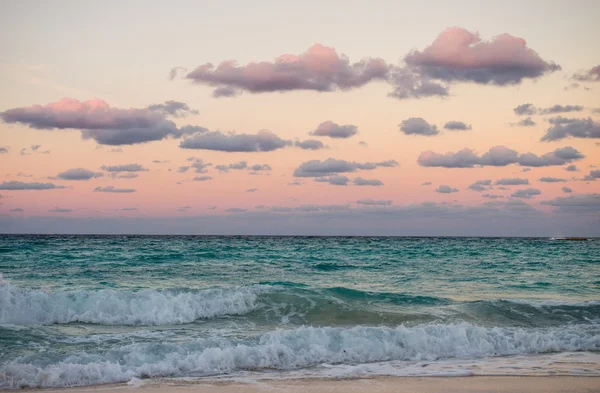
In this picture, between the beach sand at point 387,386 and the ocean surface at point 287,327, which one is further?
the ocean surface at point 287,327

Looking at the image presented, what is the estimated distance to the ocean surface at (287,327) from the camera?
10.8m

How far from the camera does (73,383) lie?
32.2ft

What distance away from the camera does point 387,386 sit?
9258mm

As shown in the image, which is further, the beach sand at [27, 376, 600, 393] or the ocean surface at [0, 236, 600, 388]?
the ocean surface at [0, 236, 600, 388]

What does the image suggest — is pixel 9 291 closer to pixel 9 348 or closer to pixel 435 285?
pixel 9 348

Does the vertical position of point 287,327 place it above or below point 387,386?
below

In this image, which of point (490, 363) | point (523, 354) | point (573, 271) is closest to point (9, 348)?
point (490, 363)

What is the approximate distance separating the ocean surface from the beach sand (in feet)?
1.92

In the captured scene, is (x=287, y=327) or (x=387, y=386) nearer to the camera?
(x=387, y=386)

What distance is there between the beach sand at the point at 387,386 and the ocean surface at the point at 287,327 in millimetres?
586

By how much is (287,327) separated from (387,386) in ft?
20.3

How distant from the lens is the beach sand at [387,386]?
8.96 metres

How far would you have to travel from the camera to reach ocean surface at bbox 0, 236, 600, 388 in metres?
10.8

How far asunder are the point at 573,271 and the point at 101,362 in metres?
28.0
